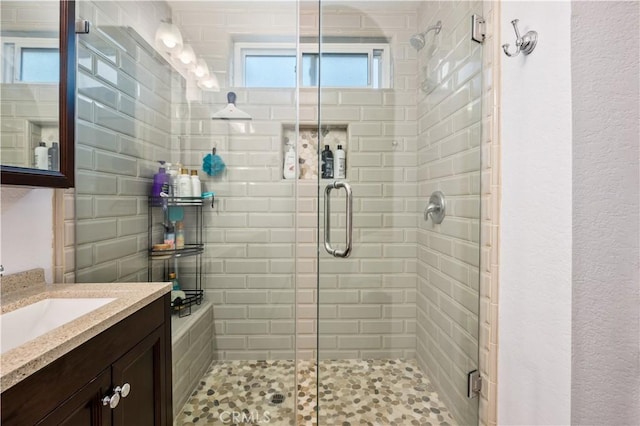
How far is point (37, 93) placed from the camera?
2.99 feet

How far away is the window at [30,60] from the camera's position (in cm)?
84

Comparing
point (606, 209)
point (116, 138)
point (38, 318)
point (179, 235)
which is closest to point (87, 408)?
point (38, 318)

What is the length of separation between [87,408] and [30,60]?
1.06 meters

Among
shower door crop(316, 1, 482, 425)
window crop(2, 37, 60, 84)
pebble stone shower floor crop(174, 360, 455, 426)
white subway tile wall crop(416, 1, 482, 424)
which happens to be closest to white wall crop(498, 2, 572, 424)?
white subway tile wall crop(416, 1, 482, 424)

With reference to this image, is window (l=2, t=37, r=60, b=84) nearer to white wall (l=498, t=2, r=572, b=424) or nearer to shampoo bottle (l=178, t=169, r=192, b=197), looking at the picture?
shampoo bottle (l=178, t=169, r=192, b=197)

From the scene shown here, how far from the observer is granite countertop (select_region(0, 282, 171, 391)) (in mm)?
513

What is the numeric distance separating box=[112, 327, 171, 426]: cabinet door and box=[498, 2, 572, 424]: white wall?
4.23ft

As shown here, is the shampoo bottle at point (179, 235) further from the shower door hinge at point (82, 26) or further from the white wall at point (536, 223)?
the white wall at point (536, 223)

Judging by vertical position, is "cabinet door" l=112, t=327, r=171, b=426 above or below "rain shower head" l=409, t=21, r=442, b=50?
below

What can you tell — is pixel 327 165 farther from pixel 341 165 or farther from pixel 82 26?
pixel 82 26

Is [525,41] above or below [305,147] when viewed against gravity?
above

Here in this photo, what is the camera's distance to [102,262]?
4.05 feet

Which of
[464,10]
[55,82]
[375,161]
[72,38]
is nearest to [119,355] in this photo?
[55,82]

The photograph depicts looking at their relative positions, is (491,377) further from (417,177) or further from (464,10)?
(464,10)
